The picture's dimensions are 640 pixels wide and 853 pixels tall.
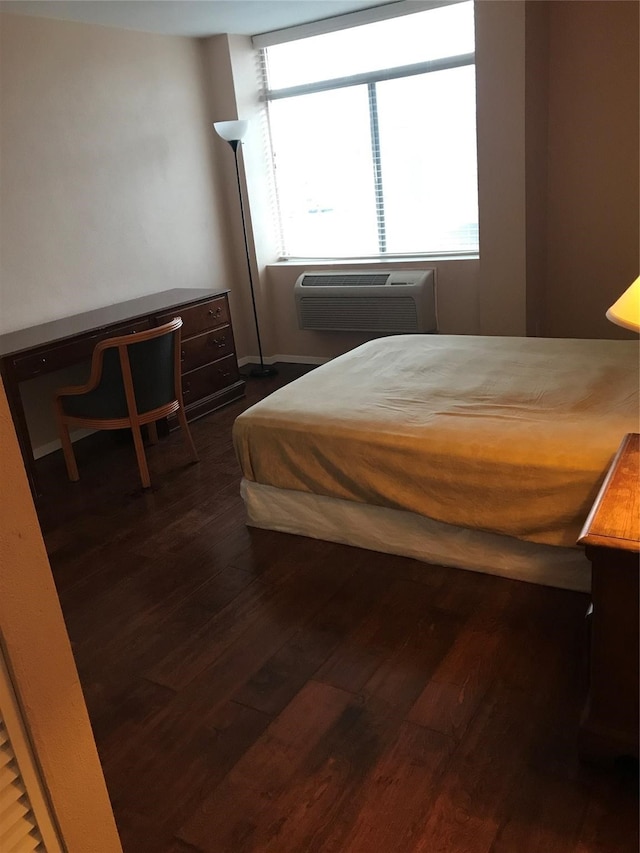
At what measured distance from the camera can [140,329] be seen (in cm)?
386

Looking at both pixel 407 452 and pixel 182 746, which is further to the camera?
pixel 407 452

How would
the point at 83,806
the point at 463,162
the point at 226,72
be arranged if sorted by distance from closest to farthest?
the point at 83,806, the point at 463,162, the point at 226,72

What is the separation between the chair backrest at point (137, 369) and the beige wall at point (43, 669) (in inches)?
88.6

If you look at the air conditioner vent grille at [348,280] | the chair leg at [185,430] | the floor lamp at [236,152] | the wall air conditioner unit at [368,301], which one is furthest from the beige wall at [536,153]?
the chair leg at [185,430]

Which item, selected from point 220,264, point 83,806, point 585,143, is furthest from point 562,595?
point 220,264

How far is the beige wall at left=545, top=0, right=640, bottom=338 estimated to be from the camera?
379cm

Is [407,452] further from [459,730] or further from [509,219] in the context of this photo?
[509,219]

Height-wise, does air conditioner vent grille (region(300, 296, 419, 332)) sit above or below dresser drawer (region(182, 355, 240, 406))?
above

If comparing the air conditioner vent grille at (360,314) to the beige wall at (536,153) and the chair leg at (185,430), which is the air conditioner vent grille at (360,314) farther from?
the chair leg at (185,430)

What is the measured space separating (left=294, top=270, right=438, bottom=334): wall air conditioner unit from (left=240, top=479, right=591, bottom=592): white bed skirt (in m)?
2.17

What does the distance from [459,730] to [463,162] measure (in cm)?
359

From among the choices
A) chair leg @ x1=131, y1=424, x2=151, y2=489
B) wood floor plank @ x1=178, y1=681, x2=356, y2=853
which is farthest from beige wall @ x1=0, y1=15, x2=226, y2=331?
wood floor plank @ x1=178, y1=681, x2=356, y2=853

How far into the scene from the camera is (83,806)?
3.75 feet

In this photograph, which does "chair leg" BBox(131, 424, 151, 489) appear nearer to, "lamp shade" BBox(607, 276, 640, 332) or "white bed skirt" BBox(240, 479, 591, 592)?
"white bed skirt" BBox(240, 479, 591, 592)
